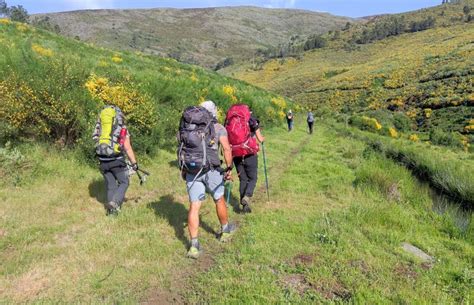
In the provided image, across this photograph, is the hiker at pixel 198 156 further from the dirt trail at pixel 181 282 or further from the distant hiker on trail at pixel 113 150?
the distant hiker on trail at pixel 113 150

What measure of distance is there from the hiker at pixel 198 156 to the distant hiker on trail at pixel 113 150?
1.65 metres

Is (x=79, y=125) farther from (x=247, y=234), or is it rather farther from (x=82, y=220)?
(x=247, y=234)

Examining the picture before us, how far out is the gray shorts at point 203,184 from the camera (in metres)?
5.80

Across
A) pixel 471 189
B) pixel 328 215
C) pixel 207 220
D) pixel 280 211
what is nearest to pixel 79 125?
pixel 207 220

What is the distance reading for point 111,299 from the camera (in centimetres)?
453

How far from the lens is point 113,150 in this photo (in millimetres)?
6855

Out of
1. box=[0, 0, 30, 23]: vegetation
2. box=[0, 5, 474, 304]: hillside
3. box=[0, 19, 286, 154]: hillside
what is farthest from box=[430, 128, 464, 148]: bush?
box=[0, 0, 30, 23]: vegetation

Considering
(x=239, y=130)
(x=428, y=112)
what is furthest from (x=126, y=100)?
(x=428, y=112)

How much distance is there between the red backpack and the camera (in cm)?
779

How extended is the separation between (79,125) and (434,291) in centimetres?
831

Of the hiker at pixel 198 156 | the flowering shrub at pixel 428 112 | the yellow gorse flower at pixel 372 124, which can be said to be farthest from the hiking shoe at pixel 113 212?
the flowering shrub at pixel 428 112

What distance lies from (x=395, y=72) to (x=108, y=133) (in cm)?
7464

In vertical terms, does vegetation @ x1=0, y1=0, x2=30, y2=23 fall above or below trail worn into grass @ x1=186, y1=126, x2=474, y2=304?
above

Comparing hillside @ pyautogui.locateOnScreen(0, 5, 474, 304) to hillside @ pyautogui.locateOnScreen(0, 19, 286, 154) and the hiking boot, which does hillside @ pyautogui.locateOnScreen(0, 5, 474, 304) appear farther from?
the hiking boot
